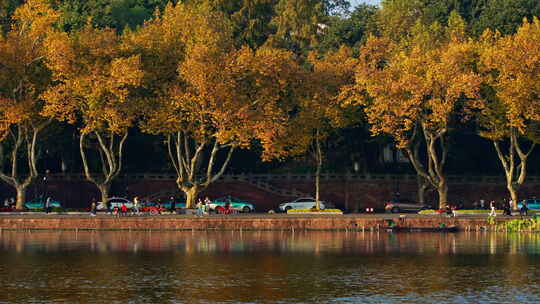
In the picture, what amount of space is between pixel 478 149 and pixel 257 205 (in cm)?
2131

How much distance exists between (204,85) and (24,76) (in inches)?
562

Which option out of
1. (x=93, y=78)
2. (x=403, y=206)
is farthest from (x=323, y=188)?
(x=93, y=78)

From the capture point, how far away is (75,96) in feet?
282

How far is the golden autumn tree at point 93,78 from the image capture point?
83.1 m

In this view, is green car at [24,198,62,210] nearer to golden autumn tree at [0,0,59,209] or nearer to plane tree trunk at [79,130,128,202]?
plane tree trunk at [79,130,128,202]

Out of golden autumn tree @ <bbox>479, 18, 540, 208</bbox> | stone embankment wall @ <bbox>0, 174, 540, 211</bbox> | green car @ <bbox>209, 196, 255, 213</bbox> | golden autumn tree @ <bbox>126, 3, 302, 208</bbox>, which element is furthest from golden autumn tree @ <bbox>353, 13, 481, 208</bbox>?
green car @ <bbox>209, 196, 255, 213</bbox>

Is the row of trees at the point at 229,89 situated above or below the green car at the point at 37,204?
above

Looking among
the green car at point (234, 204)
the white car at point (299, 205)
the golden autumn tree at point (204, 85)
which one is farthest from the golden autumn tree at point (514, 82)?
the green car at point (234, 204)

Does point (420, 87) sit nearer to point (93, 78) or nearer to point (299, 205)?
point (299, 205)

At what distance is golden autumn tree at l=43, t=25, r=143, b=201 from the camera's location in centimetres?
8312

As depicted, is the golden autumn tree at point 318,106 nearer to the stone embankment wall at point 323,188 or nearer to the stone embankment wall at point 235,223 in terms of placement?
the stone embankment wall at point 323,188

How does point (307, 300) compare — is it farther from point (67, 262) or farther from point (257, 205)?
point (257, 205)

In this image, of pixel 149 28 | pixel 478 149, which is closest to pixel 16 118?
pixel 149 28

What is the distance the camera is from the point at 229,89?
283 ft
